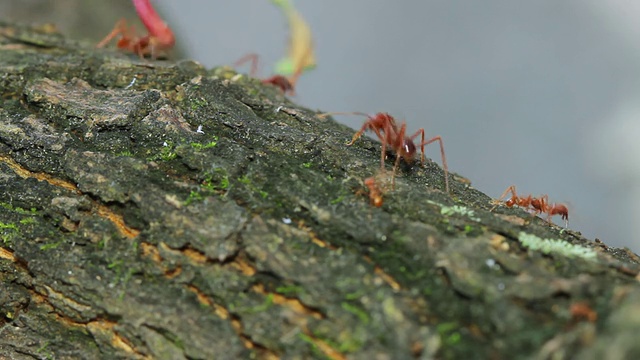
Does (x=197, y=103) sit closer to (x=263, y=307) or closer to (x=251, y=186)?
(x=251, y=186)

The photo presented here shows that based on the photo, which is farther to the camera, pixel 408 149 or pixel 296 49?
pixel 296 49

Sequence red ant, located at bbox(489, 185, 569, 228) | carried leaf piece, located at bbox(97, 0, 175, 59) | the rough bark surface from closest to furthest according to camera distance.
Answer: the rough bark surface
red ant, located at bbox(489, 185, 569, 228)
carried leaf piece, located at bbox(97, 0, 175, 59)

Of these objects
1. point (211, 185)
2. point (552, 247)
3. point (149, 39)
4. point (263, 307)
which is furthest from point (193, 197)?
point (149, 39)

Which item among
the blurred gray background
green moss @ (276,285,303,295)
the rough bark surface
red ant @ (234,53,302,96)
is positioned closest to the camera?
the rough bark surface

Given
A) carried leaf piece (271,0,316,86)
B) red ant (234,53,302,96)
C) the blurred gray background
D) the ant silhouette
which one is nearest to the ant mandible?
the ant silhouette

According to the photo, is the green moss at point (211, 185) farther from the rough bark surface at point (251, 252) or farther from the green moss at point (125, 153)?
the green moss at point (125, 153)

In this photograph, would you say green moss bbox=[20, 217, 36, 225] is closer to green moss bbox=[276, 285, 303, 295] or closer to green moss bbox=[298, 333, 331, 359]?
green moss bbox=[276, 285, 303, 295]
